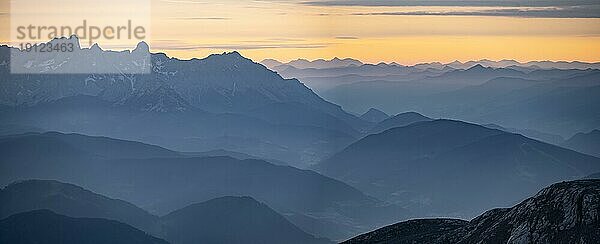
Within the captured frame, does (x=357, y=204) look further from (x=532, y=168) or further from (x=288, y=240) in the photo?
(x=532, y=168)

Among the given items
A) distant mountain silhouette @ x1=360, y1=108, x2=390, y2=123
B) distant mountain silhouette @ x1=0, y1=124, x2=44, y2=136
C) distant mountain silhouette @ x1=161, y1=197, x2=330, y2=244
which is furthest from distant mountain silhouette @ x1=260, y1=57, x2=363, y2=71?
distant mountain silhouette @ x1=0, y1=124, x2=44, y2=136

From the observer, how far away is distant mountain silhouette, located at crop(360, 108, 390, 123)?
2797 cm

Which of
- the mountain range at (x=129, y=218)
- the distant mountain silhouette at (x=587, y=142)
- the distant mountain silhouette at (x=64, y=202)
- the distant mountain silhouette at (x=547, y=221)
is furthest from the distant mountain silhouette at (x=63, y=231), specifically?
the distant mountain silhouette at (x=587, y=142)

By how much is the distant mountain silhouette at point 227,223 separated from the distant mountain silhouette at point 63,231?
0.73m

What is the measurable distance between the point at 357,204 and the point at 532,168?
5112 millimetres

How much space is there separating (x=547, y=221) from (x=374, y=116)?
538 inches

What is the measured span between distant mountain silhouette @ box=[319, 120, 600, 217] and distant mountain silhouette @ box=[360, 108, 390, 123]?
1.57 feet

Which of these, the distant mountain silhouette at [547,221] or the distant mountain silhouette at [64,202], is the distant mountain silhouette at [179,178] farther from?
the distant mountain silhouette at [547,221]

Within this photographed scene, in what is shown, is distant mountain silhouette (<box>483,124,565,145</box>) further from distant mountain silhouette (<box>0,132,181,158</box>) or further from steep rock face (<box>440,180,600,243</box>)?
steep rock face (<box>440,180,600,243</box>)

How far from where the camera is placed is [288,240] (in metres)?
27.2

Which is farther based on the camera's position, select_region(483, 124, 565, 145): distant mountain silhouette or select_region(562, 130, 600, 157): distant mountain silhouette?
select_region(483, 124, 565, 145): distant mountain silhouette

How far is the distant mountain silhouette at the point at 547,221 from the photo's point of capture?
14688 mm

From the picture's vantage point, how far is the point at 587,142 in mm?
27953

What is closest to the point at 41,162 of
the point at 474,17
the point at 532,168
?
the point at 474,17
